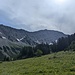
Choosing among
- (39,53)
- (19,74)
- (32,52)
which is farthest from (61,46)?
(19,74)

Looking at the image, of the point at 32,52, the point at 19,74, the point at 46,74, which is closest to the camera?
the point at 46,74

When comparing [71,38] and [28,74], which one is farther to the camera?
[71,38]

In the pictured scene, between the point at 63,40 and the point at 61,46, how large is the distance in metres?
8.58

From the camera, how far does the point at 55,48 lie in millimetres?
182375

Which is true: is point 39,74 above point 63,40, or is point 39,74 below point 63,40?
below

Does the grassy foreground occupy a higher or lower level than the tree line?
lower

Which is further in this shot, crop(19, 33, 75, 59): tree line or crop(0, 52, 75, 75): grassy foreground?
crop(19, 33, 75, 59): tree line

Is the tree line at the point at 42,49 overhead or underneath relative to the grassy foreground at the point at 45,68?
overhead

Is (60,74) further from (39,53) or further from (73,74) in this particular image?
(39,53)

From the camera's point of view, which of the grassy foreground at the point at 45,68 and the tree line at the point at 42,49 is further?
the tree line at the point at 42,49

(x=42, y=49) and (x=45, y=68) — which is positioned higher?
(x=42, y=49)

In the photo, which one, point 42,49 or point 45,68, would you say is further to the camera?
point 42,49

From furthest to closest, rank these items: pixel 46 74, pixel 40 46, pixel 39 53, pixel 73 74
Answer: pixel 40 46, pixel 39 53, pixel 46 74, pixel 73 74

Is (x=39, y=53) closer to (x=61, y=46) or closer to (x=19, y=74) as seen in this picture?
(x=61, y=46)
